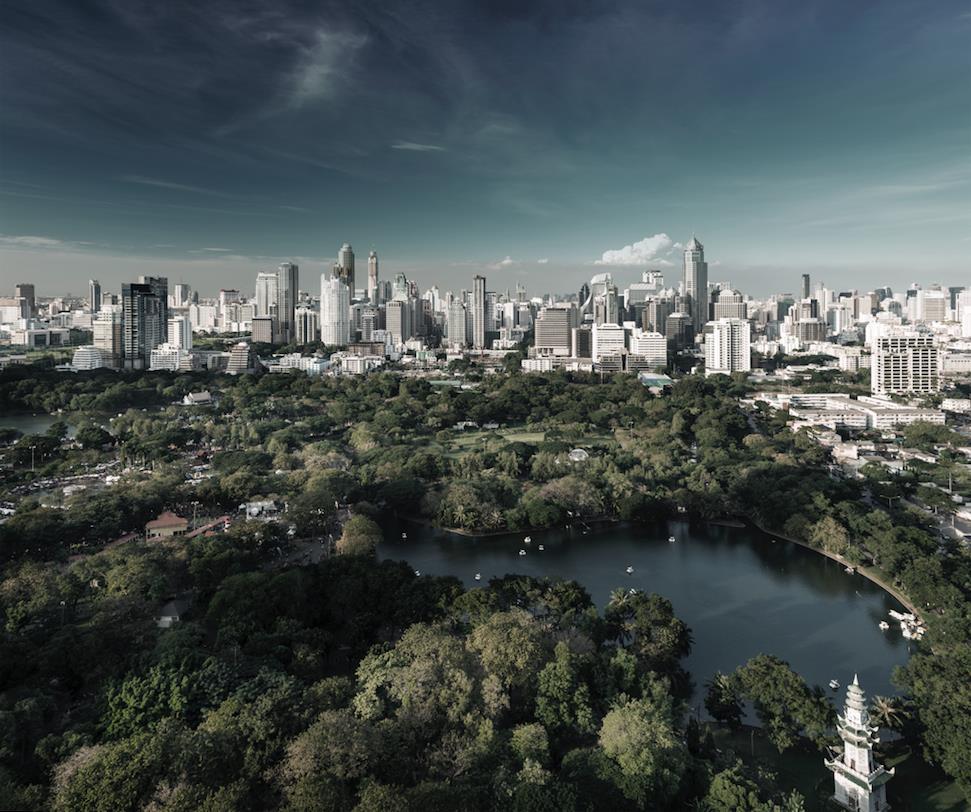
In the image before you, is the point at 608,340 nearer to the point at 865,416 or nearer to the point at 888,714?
the point at 865,416

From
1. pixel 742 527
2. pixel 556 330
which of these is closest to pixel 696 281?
pixel 556 330

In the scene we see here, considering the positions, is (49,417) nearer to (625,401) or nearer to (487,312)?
(625,401)

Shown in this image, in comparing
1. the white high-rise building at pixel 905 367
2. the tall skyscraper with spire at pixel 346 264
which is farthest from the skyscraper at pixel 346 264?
the white high-rise building at pixel 905 367

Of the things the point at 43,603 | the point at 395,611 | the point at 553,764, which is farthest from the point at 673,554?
the point at 43,603

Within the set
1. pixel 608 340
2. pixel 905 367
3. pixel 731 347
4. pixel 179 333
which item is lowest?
pixel 905 367

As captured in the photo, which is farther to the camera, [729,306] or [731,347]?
[729,306]

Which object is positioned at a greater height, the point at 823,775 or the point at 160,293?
the point at 160,293

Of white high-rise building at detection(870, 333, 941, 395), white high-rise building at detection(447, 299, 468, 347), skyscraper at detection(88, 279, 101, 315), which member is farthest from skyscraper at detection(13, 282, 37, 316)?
white high-rise building at detection(870, 333, 941, 395)
